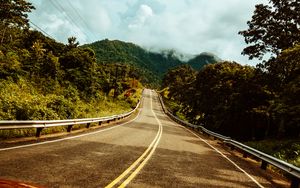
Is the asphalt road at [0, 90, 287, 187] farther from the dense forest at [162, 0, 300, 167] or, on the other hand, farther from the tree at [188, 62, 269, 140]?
the tree at [188, 62, 269, 140]

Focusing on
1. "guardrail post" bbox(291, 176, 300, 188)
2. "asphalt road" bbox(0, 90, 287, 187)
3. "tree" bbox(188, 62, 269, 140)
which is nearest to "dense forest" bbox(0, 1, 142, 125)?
"asphalt road" bbox(0, 90, 287, 187)

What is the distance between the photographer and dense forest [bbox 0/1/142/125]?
17.9m

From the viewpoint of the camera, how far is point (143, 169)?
33.3 ft

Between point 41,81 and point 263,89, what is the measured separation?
27066 millimetres

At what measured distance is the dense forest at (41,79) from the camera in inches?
704

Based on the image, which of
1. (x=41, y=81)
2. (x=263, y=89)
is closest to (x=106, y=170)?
(x=263, y=89)

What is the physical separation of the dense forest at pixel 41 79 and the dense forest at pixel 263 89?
13.8 meters

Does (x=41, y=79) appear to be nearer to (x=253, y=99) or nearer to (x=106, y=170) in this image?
(x=253, y=99)

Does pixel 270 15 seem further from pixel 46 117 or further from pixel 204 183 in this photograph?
pixel 204 183

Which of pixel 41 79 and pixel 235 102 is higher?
pixel 41 79

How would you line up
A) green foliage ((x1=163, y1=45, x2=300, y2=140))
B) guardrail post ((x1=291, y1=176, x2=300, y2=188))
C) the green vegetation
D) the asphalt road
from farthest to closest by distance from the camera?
green foliage ((x1=163, y1=45, x2=300, y2=140)) → the green vegetation → guardrail post ((x1=291, y1=176, x2=300, y2=188)) → the asphalt road

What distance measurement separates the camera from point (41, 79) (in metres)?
43.5

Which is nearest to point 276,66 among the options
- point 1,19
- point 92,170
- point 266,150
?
point 266,150

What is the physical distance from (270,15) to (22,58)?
35.5m
